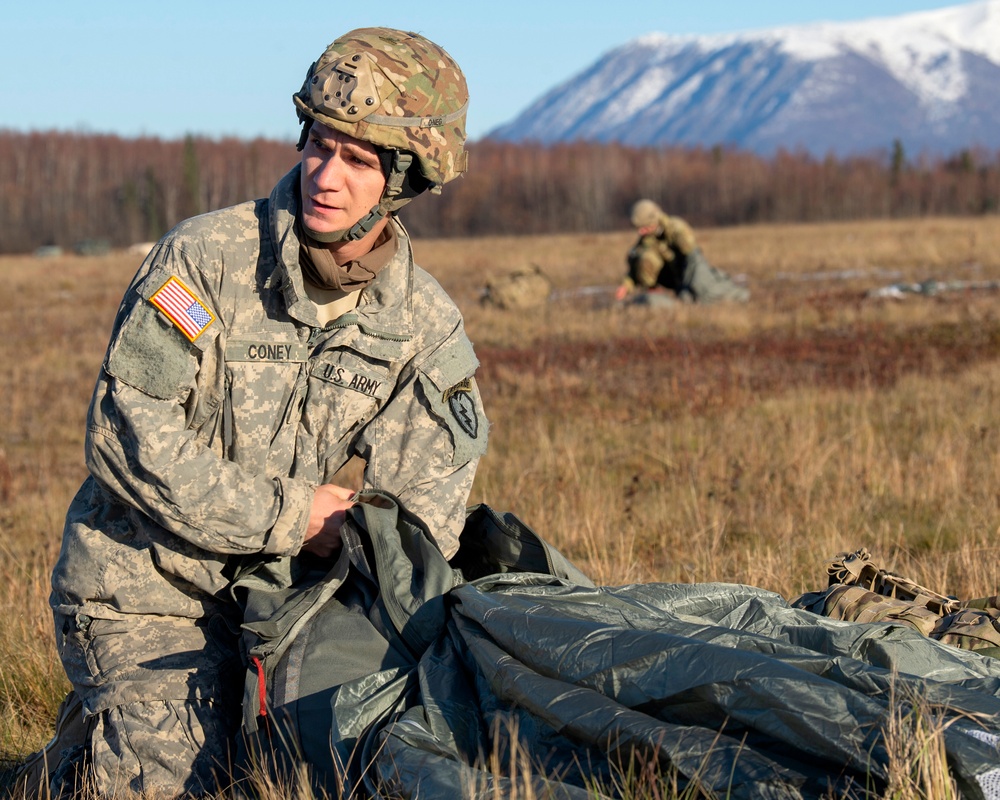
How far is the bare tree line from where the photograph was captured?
82.7 metres

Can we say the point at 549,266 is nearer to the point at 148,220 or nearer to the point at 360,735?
the point at 360,735

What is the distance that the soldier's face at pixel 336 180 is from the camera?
3027 millimetres

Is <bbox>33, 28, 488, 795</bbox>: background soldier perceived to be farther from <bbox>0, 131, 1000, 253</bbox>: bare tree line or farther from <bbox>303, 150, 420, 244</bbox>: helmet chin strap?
<bbox>0, 131, 1000, 253</bbox>: bare tree line

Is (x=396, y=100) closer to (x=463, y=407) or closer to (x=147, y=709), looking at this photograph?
(x=463, y=407)

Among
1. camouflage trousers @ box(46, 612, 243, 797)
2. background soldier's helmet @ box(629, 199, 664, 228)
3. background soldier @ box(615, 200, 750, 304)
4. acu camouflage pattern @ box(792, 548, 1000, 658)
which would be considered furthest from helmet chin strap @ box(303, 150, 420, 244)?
background soldier's helmet @ box(629, 199, 664, 228)

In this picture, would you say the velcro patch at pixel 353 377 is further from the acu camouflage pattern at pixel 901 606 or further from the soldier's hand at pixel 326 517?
the acu camouflage pattern at pixel 901 606

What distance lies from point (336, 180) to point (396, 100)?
270mm

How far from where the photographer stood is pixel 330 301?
3.24 meters

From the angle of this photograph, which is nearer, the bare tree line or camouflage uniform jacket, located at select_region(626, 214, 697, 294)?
camouflage uniform jacket, located at select_region(626, 214, 697, 294)

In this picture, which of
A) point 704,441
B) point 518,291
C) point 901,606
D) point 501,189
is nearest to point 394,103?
point 901,606

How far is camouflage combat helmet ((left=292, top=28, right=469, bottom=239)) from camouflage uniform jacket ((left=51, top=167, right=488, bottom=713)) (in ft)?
0.71

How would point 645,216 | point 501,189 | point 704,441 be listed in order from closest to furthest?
point 704,441, point 645,216, point 501,189

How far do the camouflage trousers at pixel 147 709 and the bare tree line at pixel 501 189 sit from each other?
80.0m

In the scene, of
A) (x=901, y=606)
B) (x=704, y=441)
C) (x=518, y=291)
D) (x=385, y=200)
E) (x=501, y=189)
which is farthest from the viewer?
(x=501, y=189)
